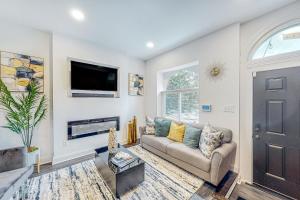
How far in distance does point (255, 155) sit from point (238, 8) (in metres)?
2.34

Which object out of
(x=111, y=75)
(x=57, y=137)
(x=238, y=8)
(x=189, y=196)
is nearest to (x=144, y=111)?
(x=111, y=75)

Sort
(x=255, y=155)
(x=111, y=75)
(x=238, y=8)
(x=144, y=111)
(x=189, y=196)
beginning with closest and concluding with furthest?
(x=189, y=196)
(x=238, y=8)
(x=255, y=155)
(x=111, y=75)
(x=144, y=111)

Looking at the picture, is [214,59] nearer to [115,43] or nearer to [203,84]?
[203,84]

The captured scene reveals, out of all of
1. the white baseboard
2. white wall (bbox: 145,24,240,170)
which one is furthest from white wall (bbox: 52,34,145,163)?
white wall (bbox: 145,24,240,170)

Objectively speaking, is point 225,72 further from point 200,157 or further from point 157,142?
point 157,142

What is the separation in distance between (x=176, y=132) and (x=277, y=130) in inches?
64.7

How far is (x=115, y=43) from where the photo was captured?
129 inches

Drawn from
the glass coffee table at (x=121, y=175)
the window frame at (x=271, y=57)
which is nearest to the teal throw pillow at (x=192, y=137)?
→ the glass coffee table at (x=121, y=175)

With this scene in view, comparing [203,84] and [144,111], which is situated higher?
[203,84]

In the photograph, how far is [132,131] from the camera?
4031mm

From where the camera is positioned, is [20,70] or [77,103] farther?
[77,103]

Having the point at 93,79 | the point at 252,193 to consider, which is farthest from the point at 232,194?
the point at 93,79

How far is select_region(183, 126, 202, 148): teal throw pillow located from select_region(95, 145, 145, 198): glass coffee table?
1039mm

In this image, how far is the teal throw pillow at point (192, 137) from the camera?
2.51 metres
